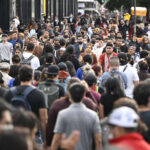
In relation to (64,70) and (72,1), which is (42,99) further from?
(72,1)

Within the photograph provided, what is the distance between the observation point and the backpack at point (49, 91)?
26.1 feet

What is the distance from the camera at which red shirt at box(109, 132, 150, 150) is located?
396 cm

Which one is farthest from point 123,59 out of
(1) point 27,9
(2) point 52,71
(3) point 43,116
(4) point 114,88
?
(1) point 27,9

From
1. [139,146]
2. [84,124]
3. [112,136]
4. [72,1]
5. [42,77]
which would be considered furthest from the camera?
[72,1]

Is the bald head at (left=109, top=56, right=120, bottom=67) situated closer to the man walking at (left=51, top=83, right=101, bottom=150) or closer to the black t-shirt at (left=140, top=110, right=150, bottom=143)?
the man walking at (left=51, top=83, right=101, bottom=150)

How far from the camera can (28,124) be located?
4098 millimetres

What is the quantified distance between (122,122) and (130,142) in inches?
11.8

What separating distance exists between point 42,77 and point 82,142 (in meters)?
2.70

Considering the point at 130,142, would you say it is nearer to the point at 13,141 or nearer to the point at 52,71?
the point at 13,141

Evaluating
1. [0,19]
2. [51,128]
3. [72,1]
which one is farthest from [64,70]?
[72,1]

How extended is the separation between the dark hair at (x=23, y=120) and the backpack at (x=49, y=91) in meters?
3.78

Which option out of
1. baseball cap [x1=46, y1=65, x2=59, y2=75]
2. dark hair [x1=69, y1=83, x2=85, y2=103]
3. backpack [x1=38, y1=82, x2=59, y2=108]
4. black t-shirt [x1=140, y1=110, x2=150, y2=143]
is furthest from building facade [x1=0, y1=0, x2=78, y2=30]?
black t-shirt [x1=140, y1=110, x2=150, y2=143]

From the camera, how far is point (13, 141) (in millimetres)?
3281

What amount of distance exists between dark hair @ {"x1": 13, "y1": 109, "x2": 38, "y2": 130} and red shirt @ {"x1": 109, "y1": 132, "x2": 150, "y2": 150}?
62 cm
